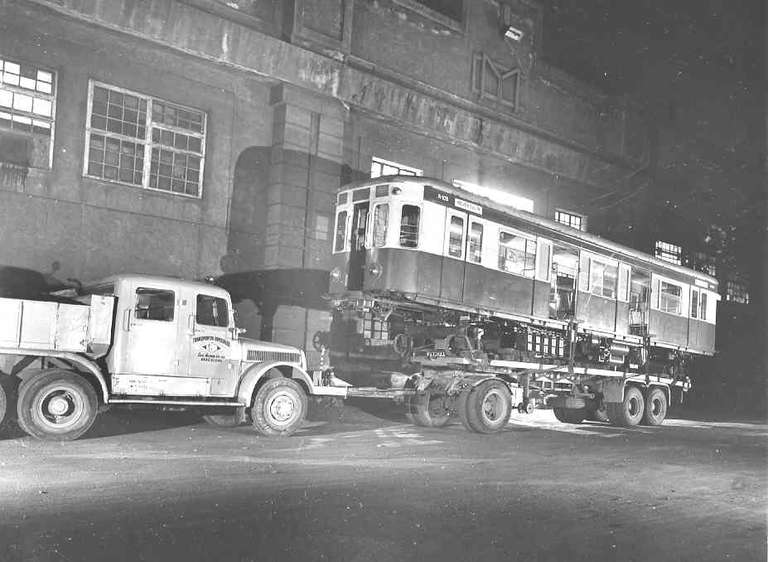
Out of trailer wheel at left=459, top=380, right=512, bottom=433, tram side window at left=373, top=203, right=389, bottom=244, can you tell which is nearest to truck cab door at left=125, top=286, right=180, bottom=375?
tram side window at left=373, top=203, right=389, bottom=244

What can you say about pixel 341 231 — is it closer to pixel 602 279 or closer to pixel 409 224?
pixel 409 224

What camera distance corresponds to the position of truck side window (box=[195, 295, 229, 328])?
35.0 ft

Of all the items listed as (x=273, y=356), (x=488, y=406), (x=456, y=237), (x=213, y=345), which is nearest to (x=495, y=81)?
(x=456, y=237)

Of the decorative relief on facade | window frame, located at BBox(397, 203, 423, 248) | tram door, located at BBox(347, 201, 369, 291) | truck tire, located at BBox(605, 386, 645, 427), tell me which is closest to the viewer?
window frame, located at BBox(397, 203, 423, 248)

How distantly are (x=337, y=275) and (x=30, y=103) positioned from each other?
20.8 ft

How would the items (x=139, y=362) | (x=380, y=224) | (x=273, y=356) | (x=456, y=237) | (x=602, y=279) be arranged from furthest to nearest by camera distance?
(x=602, y=279) → (x=456, y=237) → (x=380, y=224) → (x=273, y=356) → (x=139, y=362)

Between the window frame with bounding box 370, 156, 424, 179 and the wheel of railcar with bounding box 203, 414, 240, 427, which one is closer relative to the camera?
the wheel of railcar with bounding box 203, 414, 240, 427

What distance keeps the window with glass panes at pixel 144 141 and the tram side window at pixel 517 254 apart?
640 centimetres

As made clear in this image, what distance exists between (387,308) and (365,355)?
161 inches

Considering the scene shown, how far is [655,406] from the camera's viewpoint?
59.3ft

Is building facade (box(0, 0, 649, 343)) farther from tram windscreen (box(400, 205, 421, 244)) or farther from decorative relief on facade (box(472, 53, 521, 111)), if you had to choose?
tram windscreen (box(400, 205, 421, 244))

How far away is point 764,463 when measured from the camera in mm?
10695

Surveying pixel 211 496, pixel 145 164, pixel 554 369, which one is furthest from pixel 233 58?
pixel 211 496

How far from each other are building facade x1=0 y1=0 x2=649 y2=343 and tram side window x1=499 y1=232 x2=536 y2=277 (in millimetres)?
4290
